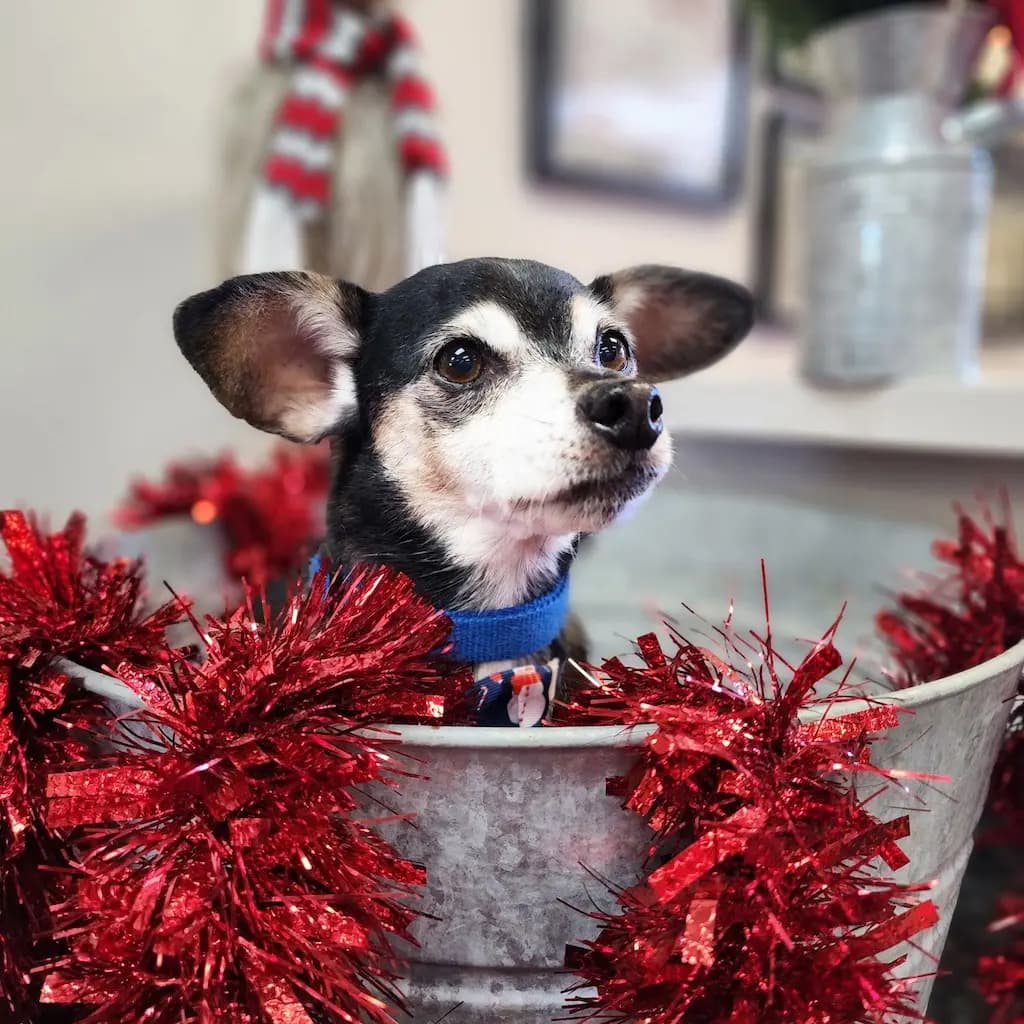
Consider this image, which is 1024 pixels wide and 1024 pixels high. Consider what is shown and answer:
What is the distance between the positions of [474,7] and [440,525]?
1.33 m

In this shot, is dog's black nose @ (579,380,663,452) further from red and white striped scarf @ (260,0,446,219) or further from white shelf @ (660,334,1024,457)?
red and white striped scarf @ (260,0,446,219)

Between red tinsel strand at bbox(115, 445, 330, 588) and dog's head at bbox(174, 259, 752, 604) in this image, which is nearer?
dog's head at bbox(174, 259, 752, 604)

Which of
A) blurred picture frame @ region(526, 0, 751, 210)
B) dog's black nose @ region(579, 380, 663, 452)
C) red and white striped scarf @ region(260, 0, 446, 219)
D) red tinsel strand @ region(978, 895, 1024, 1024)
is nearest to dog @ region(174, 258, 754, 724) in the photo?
dog's black nose @ region(579, 380, 663, 452)

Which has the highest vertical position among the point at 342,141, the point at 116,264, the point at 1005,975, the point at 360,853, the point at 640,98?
the point at 640,98

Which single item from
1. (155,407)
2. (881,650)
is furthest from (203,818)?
(155,407)

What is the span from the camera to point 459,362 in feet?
1.86

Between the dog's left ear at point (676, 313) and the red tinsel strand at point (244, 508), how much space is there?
503 millimetres

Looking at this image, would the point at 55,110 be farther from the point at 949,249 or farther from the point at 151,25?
the point at 949,249

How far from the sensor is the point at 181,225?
1372 millimetres

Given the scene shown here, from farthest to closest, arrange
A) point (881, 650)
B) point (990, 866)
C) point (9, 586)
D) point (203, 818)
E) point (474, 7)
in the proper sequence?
point (474, 7) < point (990, 866) < point (881, 650) < point (9, 586) < point (203, 818)

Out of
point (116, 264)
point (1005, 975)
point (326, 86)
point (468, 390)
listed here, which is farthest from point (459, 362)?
point (116, 264)

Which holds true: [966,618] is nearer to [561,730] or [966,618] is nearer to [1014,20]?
[561,730]

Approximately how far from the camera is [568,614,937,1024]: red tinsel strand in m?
0.37

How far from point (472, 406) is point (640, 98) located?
137cm
